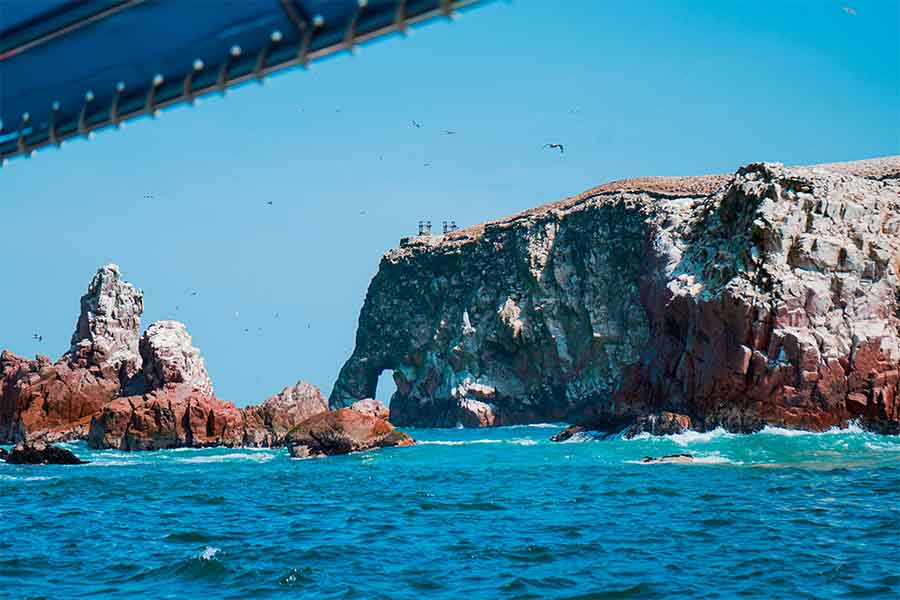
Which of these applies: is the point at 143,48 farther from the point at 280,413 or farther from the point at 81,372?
the point at 81,372

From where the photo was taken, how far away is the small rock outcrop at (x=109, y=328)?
→ 252ft

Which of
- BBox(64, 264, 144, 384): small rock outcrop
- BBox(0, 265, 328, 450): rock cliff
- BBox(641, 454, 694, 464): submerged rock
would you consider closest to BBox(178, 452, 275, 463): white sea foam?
BBox(0, 265, 328, 450): rock cliff

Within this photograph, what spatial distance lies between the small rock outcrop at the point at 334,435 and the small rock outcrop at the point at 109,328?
2780 centimetres

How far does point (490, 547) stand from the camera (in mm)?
17984

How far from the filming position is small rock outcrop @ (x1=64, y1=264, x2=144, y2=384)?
76688mm

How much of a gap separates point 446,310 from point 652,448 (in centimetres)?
7359

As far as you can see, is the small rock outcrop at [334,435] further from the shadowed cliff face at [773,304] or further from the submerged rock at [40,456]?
the shadowed cliff face at [773,304]

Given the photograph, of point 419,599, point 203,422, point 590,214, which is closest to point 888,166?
point 590,214

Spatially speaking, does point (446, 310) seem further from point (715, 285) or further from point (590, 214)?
point (715, 285)

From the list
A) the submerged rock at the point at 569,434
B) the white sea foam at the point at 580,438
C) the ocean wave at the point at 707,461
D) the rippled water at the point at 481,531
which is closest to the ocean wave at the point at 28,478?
the rippled water at the point at 481,531

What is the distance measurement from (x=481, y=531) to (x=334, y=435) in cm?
3197

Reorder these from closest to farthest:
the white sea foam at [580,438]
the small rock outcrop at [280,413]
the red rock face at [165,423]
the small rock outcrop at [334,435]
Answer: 1. the small rock outcrop at [334,435]
2. the white sea foam at [580,438]
3. the red rock face at [165,423]
4. the small rock outcrop at [280,413]

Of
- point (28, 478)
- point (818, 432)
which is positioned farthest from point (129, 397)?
point (818, 432)

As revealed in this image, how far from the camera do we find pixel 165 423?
2338 inches
